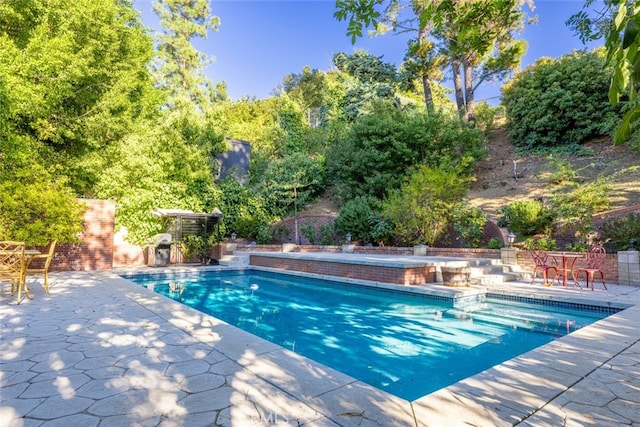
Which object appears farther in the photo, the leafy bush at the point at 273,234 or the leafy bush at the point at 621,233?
the leafy bush at the point at 273,234

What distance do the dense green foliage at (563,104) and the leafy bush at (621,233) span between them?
337 inches

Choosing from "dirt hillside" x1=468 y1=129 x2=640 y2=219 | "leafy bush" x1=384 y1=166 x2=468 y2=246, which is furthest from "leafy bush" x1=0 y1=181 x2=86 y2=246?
"dirt hillside" x1=468 y1=129 x2=640 y2=219

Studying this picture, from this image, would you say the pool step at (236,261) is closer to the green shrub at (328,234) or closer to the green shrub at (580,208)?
the green shrub at (328,234)

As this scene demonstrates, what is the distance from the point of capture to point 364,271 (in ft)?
29.6

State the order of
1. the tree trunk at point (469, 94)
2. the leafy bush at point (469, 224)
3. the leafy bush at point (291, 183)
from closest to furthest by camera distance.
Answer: the leafy bush at point (469, 224) < the tree trunk at point (469, 94) < the leafy bush at point (291, 183)

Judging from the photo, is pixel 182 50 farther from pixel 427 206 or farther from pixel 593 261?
pixel 593 261

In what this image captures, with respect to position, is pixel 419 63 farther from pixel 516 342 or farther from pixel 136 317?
pixel 136 317

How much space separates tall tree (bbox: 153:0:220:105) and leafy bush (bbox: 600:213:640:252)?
24011 millimetres

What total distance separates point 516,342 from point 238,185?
15004 mm

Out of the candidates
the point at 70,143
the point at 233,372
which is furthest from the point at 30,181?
the point at 233,372

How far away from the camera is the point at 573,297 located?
6.12 m

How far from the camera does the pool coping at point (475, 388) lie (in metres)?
2.18

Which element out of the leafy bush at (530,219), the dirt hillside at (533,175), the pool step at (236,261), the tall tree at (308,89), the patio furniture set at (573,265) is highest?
the tall tree at (308,89)

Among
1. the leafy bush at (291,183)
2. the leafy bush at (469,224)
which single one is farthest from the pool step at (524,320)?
Result: the leafy bush at (291,183)
